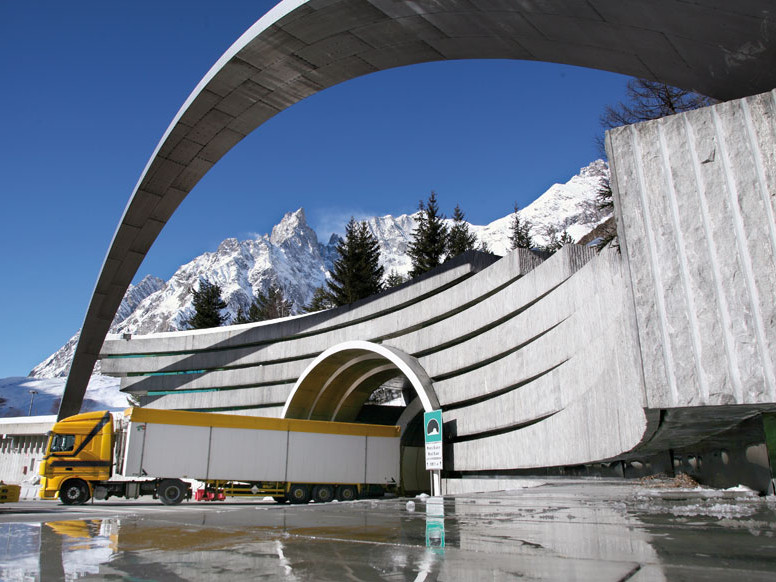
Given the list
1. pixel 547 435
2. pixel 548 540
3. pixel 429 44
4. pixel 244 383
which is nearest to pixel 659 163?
pixel 548 540

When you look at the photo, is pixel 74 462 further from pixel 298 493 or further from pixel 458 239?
pixel 458 239

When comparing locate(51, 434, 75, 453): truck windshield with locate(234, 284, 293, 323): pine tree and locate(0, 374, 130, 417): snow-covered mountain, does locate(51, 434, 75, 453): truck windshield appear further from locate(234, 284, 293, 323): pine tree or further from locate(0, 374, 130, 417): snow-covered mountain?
locate(0, 374, 130, 417): snow-covered mountain

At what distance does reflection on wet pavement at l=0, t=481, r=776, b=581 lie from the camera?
111 inches

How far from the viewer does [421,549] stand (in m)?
3.61

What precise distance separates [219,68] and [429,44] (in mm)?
8556

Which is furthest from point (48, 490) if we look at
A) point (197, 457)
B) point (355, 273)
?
point (355, 273)

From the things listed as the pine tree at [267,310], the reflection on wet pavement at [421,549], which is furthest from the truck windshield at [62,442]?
the pine tree at [267,310]

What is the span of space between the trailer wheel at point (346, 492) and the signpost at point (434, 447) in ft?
12.4

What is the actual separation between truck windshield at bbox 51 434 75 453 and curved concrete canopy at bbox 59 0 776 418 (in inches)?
503

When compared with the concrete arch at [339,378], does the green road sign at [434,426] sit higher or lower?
lower

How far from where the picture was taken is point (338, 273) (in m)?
56.2

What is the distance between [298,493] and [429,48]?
17.4 metres

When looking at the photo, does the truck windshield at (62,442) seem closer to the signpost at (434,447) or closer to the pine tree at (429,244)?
the signpost at (434,447)

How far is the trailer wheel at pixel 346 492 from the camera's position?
2459 cm
